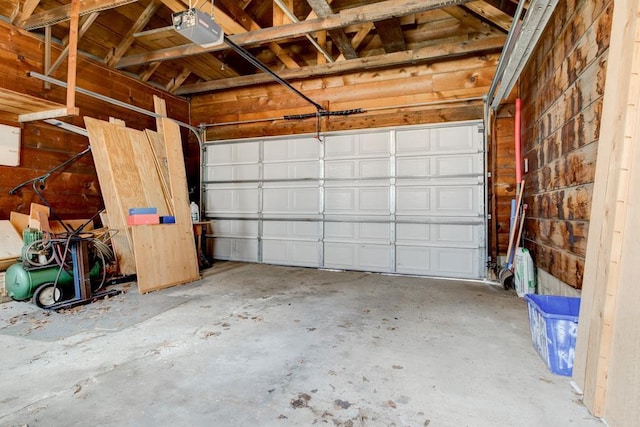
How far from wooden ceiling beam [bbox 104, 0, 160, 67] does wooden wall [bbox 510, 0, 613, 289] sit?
4.95 meters

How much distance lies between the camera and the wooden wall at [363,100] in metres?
5.03

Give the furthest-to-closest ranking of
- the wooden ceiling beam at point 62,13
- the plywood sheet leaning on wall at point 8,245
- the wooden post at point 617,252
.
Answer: the plywood sheet leaning on wall at point 8,245 → the wooden ceiling beam at point 62,13 → the wooden post at point 617,252

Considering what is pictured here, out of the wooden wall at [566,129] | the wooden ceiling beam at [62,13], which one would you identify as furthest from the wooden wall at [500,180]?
the wooden ceiling beam at [62,13]

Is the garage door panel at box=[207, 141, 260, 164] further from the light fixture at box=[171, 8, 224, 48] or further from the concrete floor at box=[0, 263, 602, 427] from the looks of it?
the light fixture at box=[171, 8, 224, 48]

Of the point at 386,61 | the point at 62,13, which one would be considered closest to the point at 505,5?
the point at 386,61

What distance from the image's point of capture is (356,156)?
549 cm

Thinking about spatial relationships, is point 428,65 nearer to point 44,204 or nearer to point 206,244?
point 206,244

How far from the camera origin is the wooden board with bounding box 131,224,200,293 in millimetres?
3908

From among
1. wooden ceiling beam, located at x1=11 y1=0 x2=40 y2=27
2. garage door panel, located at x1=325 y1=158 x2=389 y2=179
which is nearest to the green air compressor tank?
wooden ceiling beam, located at x1=11 y1=0 x2=40 y2=27

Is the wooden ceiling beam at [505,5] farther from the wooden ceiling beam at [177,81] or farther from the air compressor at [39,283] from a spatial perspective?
the air compressor at [39,283]

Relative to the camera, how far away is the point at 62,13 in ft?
12.6

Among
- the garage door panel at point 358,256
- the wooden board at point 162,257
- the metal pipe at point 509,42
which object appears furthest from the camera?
the garage door panel at point 358,256

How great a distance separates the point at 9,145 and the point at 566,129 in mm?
5976

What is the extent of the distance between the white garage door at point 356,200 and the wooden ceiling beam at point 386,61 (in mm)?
997
